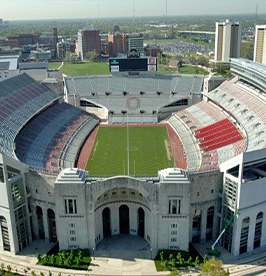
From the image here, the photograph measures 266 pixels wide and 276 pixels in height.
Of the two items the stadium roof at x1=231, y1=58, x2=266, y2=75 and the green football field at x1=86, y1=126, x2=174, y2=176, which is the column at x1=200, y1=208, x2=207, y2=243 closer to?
the green football field at x1=86, y1=126, x2=174, y2=176

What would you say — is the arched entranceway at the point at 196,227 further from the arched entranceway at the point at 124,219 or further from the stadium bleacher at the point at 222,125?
the stadium bleacher at the point at 222,125

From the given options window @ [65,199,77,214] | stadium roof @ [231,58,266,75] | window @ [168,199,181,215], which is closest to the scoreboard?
stadium roof @ [231,58,266,75]

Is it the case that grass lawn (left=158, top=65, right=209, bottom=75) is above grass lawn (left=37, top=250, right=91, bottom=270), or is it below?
above

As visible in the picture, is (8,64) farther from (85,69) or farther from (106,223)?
(106,223)

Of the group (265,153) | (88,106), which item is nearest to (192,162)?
(265,153)

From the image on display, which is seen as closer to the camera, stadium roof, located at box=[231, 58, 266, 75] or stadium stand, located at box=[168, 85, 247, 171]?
stadium stand, located at box=[168, 85, 247, 171]

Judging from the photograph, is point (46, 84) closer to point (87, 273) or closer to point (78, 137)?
point (78, 137)
